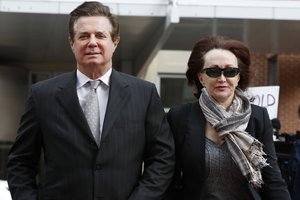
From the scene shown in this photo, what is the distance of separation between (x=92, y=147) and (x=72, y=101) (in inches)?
9.9

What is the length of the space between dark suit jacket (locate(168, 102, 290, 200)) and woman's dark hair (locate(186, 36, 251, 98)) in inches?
7.3

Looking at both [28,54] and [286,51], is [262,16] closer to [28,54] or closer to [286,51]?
[286,51]

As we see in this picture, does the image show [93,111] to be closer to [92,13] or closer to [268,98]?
[92,13]

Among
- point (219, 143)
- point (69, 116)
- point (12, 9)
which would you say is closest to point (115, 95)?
point (69, 116)

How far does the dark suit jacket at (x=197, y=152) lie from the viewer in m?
2.96

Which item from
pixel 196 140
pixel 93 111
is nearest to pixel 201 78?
pixel 196 140

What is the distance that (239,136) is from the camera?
2938 millimetres

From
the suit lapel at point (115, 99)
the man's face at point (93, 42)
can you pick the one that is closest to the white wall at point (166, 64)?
the suit lapel at point (115, 99)

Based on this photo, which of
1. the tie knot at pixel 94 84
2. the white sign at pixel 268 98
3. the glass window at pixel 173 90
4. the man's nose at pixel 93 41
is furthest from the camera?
the glass window at pixel 173 90

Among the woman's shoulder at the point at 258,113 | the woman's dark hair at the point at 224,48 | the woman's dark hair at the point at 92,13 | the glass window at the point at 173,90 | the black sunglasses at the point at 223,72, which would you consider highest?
the woman's dark hair at the point at 92,13

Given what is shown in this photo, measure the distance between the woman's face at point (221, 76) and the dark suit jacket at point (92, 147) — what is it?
0.31 meters

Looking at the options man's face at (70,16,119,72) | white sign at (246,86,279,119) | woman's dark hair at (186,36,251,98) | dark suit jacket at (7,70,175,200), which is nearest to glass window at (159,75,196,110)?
white sign at (246,86,279,119)

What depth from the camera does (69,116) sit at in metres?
2.73

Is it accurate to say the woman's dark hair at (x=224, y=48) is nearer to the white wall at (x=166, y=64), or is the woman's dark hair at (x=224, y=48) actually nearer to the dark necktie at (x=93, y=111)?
the dark necktie at (x=93, y=111)
